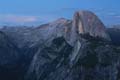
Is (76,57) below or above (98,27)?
below

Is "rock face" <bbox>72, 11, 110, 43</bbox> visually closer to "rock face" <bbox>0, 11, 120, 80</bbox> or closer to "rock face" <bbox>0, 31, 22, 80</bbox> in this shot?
"rock face" <bbox>0, 11, 120, 80</bbox>

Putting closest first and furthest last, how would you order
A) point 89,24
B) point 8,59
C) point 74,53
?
point 74,53 → point 89,24 → point 8,59

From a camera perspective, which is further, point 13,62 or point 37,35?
point 37,35

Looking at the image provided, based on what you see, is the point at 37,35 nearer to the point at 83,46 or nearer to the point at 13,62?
the point at 13,62

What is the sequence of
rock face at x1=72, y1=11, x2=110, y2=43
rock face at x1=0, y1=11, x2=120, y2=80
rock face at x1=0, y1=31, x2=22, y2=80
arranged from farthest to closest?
1. rock face at x1=0, y1=31, x2=22, y2=80
2. rock face at x1=72, y1=11, x2=110, y2=43
3. rock face at x1=0, y1=11, x2=120, y2=80

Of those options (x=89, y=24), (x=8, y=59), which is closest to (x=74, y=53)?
(x=89, y=24)

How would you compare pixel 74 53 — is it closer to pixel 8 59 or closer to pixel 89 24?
pixel 89 24

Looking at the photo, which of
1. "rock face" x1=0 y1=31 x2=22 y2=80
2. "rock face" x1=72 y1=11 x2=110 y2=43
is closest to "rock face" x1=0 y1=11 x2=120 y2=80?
"rock face" x1=72 y1=11 x2=110 y2=43

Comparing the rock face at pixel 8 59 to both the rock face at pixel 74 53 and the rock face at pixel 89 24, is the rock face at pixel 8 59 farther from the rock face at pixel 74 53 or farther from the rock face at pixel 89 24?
the rock face at pixel 89 24

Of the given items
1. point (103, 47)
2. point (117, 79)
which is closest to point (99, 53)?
point (103, 47)
